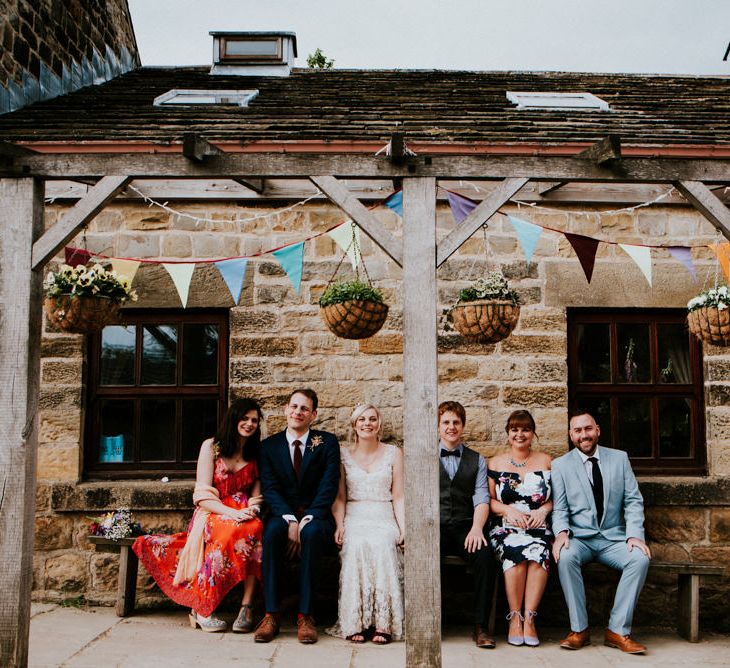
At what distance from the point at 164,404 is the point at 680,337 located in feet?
12.8

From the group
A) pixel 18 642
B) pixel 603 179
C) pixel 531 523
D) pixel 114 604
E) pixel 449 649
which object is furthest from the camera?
pixel 114 604

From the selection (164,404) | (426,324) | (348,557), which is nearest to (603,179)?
(426,324)

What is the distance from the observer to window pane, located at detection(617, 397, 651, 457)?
5766 mm

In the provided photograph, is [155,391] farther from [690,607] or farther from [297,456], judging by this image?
[690,607]

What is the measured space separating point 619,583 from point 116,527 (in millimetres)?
3235

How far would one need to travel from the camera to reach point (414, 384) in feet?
12.3

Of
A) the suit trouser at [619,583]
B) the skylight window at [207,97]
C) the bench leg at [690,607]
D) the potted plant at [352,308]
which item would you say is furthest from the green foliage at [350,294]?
the skylight window at [207,97]

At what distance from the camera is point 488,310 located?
4.29m

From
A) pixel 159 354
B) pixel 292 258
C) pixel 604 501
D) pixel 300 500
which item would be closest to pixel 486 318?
pixel 292 258

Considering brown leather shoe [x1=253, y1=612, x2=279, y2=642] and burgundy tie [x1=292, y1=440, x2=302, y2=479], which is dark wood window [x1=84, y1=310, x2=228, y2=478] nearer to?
burgundy tie [x1=292, y1=440, x2=302, y2=479]

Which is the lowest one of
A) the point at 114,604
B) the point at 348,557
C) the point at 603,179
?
the point at 114,604

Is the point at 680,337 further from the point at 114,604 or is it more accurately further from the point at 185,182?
the point at 114,604

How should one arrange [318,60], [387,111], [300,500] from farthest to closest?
[318,60] → [387,111] → [300,500]

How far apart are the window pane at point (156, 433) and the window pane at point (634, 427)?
10.9 ft
